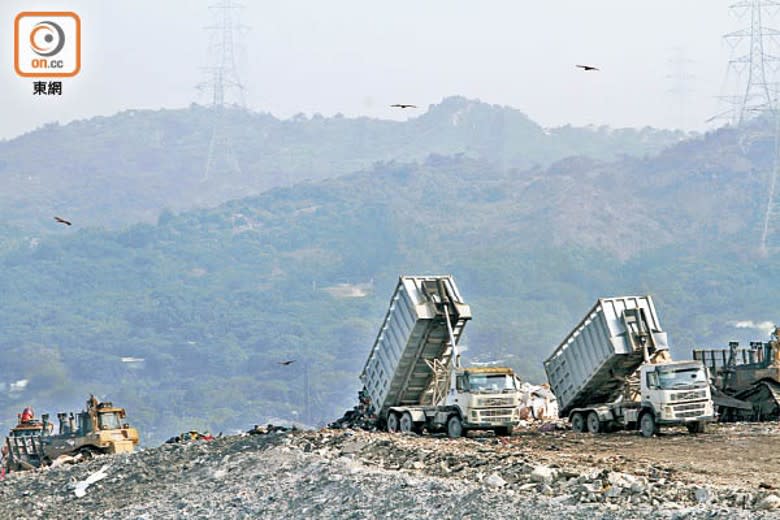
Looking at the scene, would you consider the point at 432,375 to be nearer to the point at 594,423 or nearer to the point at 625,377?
the point at 594,423

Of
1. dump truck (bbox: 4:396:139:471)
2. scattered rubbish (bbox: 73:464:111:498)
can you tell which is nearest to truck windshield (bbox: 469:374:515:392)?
scattered rubbish (bbox: 73:464:111:498)

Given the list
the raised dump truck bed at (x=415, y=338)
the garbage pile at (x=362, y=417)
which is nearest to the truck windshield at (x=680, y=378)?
the raised dump truck bed at (x=415, y=338)

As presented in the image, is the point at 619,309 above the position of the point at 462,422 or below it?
above

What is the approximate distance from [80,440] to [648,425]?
14.4 meters

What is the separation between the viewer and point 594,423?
36.2 m

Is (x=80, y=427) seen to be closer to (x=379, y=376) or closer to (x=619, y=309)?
(x=379, y=376)

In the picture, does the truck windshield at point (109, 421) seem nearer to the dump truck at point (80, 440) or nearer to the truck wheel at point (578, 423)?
the dump truck at point (80, 440)

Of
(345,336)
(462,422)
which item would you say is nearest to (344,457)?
(462,422)

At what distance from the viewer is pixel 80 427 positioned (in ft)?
130

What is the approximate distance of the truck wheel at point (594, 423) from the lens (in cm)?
3612

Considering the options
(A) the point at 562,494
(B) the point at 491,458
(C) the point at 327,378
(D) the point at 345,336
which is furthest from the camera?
(D) the point at 345,336

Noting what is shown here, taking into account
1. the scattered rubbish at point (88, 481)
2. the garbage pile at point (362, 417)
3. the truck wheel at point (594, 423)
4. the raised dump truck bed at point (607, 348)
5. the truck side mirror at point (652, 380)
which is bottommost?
the scattered rubbish at point (88, 481)

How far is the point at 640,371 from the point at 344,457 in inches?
352

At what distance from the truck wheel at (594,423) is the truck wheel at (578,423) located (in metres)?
0.27
